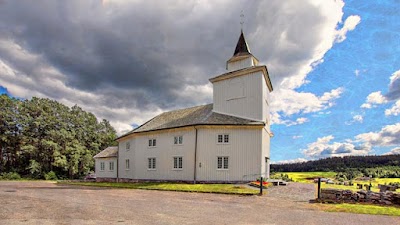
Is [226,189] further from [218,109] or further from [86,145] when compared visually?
[86,145]

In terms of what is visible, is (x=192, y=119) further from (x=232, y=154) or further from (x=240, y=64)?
(x=240, y=64)

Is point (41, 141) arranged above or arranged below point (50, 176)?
above

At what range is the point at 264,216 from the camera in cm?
1098

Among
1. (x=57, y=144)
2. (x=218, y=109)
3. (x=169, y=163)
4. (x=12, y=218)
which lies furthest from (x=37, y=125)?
(x=12, y=218)

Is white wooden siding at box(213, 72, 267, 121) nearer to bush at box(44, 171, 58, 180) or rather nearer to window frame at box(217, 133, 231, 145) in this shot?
window frame at box(217, 133, 231, 145)

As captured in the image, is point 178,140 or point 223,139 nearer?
point 223,139

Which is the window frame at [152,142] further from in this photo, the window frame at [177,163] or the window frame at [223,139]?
the window frame at [223,139]

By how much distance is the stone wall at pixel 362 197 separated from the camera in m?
14.8

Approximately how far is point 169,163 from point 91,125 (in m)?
35.4

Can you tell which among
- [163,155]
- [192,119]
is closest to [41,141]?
[163,155]

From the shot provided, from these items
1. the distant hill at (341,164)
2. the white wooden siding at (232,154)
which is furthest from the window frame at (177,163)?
the distant hill at (341,164)

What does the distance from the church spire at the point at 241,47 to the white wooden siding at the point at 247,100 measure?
13.1 feet

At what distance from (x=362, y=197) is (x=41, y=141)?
49.4 metres

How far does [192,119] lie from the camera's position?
30.0 metres
